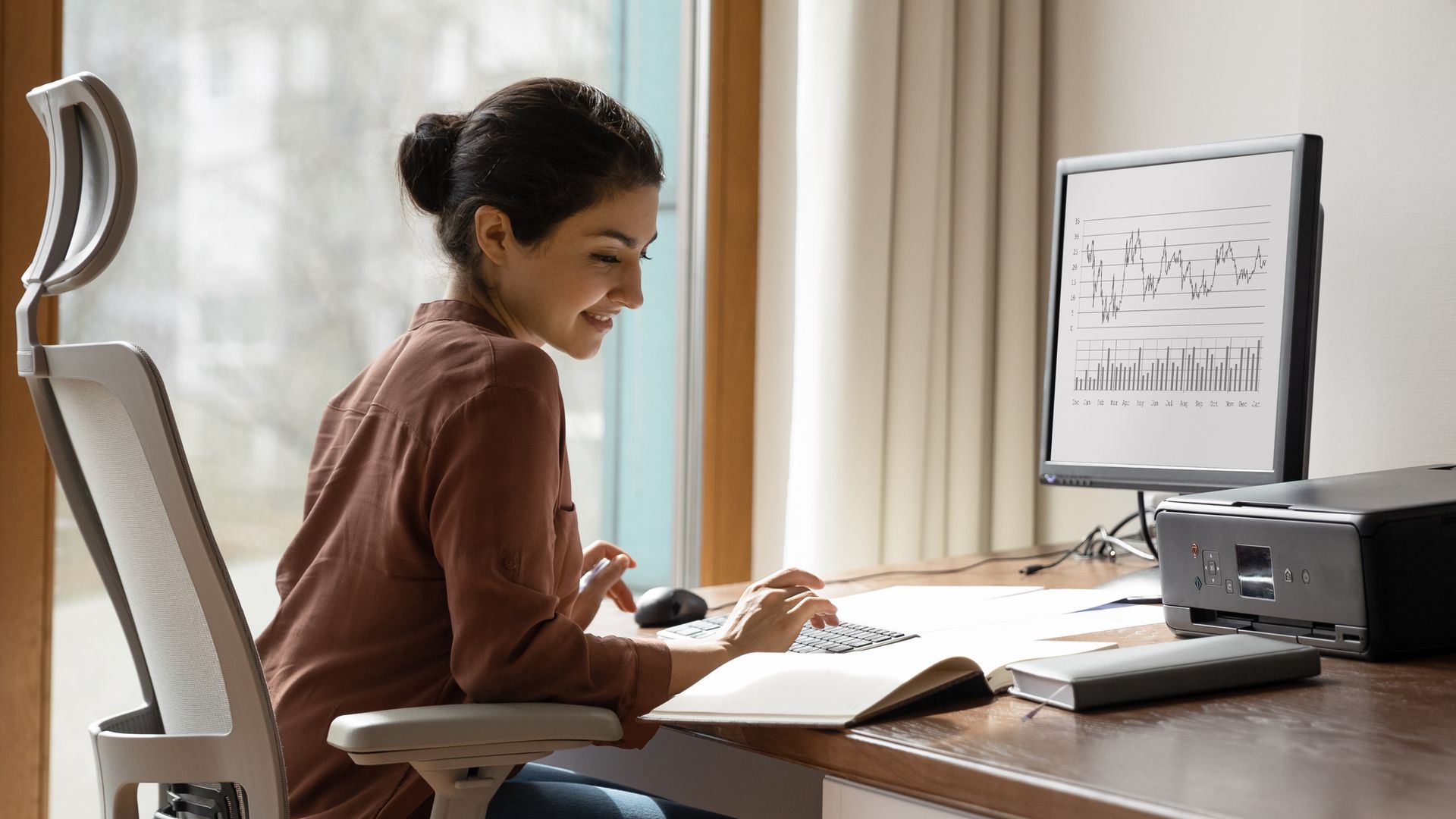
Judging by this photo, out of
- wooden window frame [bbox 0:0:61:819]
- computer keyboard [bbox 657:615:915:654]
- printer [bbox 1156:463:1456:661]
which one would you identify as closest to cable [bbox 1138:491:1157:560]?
printer [bbox 1156:463:1456:661]

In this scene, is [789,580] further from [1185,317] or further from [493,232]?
[1185,317]

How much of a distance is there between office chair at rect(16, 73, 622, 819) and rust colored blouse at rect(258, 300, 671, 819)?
0.20 feet

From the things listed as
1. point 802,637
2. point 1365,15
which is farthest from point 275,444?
point 1365,15

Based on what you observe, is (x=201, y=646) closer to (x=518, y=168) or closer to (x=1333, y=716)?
(x=518, y=168)

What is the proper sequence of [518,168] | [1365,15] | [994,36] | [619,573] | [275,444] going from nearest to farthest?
1. [518,168]
2. [619,573]
3. [1365,15]
4. [275,444]
5. [994,36]

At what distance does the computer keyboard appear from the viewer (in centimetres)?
113

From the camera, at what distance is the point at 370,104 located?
1.90 meters

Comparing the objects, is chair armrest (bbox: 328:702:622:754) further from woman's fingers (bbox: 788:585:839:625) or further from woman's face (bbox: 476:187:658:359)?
woman's face (bbox: 476:187:658:359)

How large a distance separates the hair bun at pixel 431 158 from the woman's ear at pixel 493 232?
78 mm

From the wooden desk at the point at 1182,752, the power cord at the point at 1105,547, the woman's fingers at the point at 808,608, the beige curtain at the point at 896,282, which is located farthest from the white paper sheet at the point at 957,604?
the beige curtain at the point at 896,282

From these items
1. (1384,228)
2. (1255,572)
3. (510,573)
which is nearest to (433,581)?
(510,573)

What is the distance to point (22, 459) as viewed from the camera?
1.48 meters

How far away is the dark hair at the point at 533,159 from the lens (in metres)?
1.16

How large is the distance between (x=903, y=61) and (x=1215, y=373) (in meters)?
1.06
